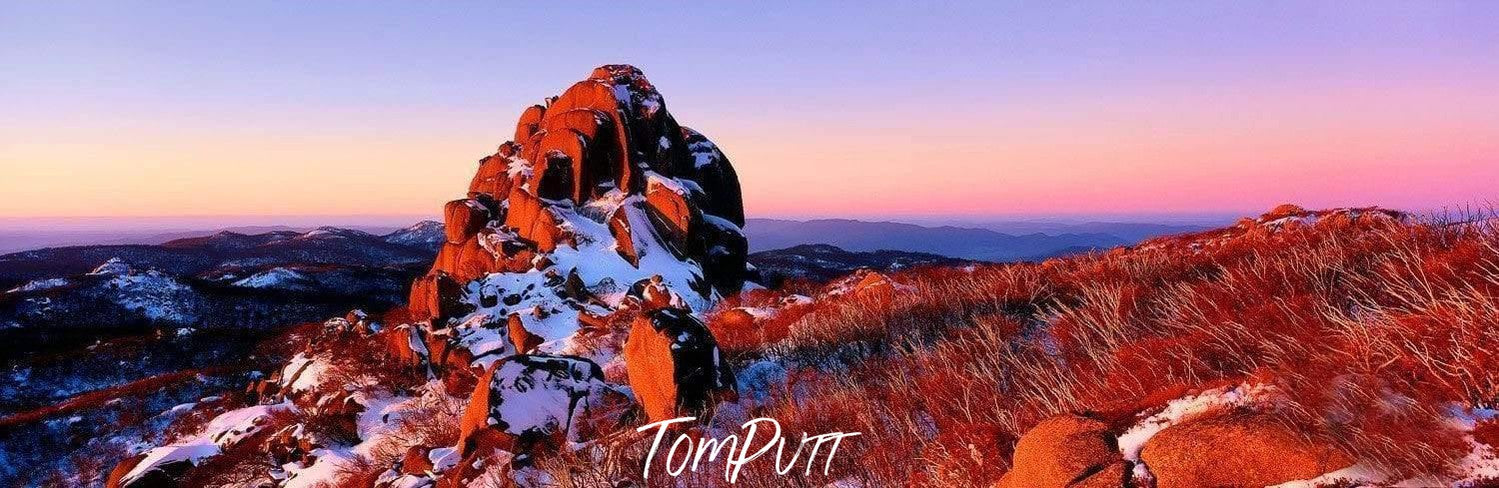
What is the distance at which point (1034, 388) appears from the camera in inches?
176

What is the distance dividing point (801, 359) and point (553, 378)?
11.3ft

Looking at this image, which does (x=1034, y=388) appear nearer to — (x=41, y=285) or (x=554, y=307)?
(x=554, y=307)

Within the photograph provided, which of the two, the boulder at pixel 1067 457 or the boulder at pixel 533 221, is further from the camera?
the boulder at pixel 533 221

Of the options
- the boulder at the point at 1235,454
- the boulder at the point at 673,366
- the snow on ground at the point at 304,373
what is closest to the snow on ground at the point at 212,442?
the snow on ground at the point at 304,373

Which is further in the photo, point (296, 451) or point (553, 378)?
point (296, 451)

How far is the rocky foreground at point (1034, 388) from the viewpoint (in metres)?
2.55

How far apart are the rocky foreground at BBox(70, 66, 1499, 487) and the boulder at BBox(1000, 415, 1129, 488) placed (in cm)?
1

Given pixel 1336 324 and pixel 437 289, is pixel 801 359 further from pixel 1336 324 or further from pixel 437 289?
pixel 437 289

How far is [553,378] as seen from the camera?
338 inches

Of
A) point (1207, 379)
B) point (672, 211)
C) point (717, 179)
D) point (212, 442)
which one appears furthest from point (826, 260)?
point (1207, 379)

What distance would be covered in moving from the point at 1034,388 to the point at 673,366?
435 centimetres

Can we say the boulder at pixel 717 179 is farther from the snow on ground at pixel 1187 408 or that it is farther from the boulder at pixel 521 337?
the snow on ground at pixel 1187 408

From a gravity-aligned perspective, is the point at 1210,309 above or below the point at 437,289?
above

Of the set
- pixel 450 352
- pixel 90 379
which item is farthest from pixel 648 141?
pixel 90 379
